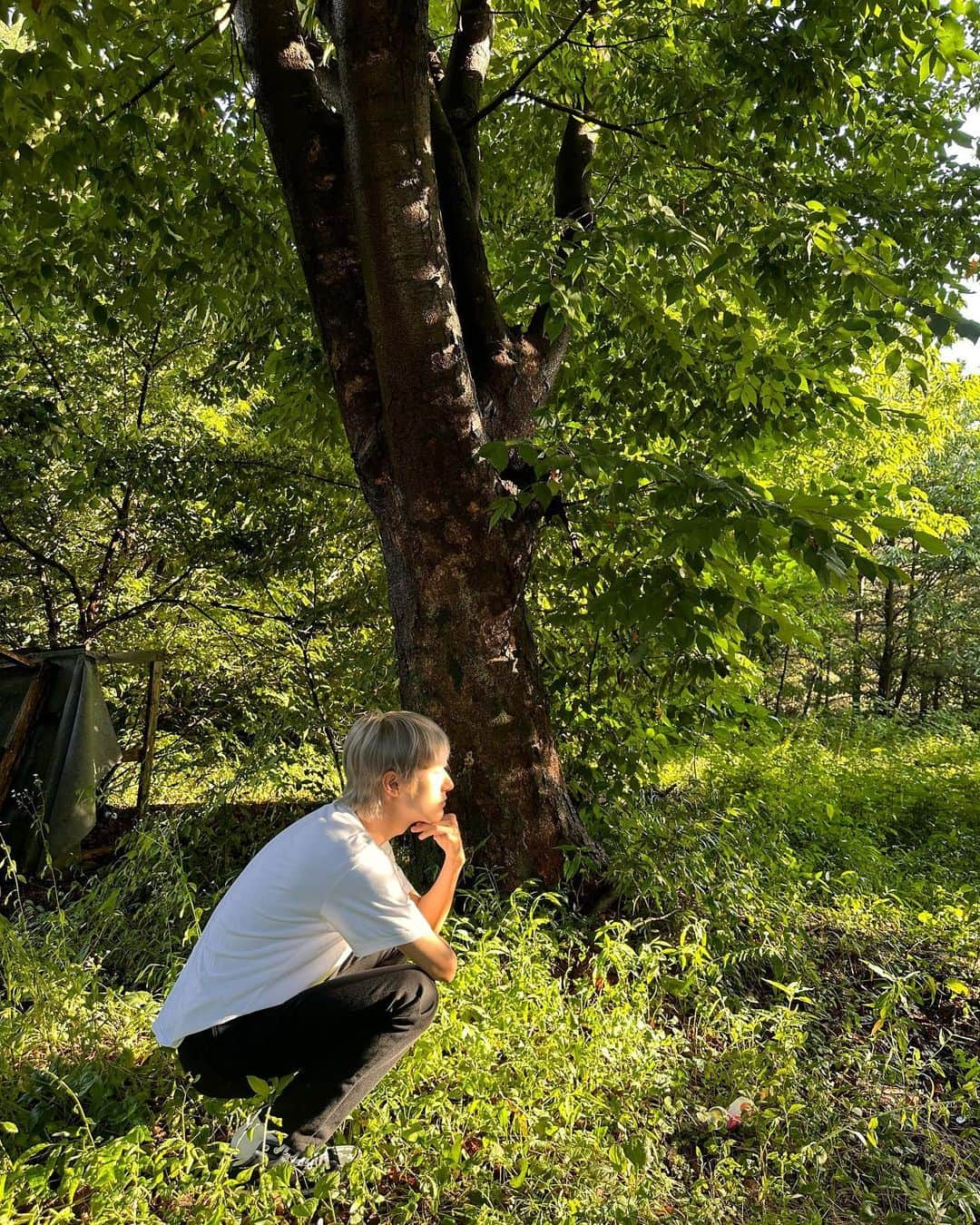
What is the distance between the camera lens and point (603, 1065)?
2.55 metres

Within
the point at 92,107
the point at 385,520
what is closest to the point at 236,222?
the point at 92,107

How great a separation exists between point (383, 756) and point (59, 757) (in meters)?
3.33

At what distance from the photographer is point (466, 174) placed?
3.97 meters

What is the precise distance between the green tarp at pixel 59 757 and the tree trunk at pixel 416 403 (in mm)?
2494

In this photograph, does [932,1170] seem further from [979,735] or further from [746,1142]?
[979,735]

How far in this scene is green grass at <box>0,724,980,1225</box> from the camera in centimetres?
213

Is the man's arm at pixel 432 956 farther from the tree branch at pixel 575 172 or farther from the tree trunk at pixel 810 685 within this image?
the tree trunk at pixel 810 685

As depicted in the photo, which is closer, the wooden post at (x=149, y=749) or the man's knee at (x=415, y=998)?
the man's knee at (x=415, y=998)

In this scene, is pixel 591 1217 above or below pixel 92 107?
below

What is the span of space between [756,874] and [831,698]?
17056 millimetres

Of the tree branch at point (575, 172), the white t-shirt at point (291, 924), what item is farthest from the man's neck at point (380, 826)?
the tree branch at point (575, 172)

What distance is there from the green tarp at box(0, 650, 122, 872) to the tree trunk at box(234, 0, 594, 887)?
2.49m

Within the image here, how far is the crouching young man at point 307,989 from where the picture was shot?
217 centimetres

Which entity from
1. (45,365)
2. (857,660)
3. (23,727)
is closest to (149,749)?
(23,727)
